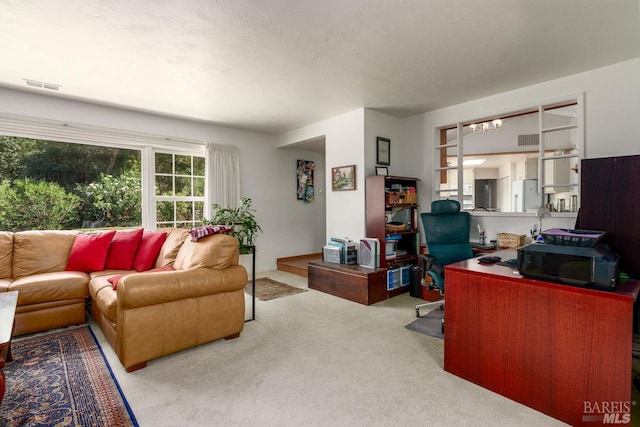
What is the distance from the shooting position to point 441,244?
3.19 metres

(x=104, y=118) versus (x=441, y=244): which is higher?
(x=104, y=118)

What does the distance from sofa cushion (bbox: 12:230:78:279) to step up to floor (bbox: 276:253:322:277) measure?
3.01 metres

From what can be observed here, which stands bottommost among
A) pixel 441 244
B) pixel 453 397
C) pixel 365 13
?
pixel 453 397

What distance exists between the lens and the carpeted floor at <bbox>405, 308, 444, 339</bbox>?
9.15 ft

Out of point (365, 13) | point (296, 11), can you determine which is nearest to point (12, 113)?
point (296, 11)

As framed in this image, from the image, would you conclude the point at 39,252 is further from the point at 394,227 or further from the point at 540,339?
the point at 540,339

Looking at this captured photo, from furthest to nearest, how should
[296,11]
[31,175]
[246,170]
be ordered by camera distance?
[246,170], [31,175], [296,11]

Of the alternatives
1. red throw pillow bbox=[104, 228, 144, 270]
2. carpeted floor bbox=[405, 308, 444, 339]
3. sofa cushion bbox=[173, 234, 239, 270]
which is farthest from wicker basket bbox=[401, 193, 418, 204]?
red throw pillow bbox=[104, 228, 144, 270]

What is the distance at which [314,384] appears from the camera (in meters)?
2.01

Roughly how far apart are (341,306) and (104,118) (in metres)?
3.82

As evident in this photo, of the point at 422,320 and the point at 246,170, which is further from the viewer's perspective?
the point at 246,170

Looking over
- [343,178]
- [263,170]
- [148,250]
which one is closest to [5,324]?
[148,250]

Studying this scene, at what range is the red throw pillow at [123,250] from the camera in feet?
11.0

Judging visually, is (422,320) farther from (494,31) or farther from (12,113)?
(12,113)
